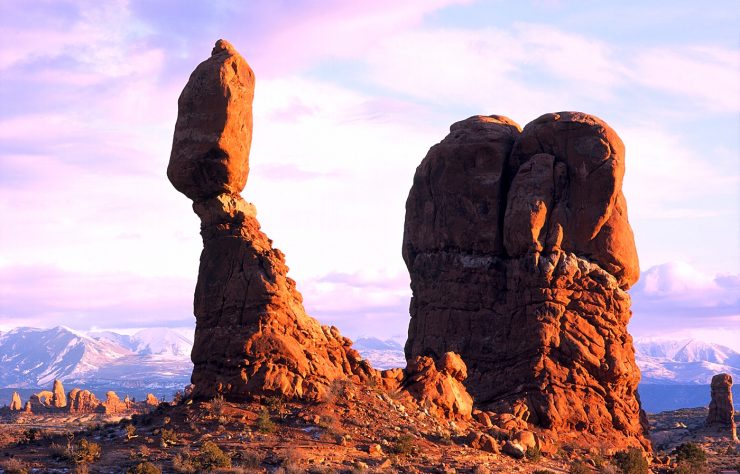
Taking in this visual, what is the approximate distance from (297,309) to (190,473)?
354 inches

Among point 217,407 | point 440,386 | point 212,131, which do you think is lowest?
point 217,407

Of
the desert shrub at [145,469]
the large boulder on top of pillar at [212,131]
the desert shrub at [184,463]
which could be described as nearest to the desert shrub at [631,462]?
the desert shrub at [184,463]

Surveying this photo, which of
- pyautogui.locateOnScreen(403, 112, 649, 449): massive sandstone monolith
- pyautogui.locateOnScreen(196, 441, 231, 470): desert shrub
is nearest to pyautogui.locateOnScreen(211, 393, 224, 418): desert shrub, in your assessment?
pyautogui.locateOnScreen(196, 441, 231, 470): desert shrub

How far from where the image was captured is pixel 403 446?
36.0 m

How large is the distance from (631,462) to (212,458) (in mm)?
18394

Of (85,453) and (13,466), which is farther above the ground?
(85,453)

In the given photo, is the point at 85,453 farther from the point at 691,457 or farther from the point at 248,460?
the point at 691,457

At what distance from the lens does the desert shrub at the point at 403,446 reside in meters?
36.0

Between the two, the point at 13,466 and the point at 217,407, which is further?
the point at 217,407

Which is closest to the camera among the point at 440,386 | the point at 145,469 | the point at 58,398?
the point at 145,469

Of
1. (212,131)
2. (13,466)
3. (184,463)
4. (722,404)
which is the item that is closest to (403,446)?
(184,463)

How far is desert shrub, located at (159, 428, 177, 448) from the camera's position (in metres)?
35.2

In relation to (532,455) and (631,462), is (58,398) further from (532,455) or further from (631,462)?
(532,455)

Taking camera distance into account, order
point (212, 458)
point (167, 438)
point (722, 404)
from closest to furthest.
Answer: point (212, 458) < point (167, 438) < point (722, 404)
